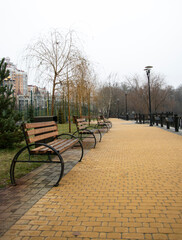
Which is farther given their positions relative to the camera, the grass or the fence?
the fence

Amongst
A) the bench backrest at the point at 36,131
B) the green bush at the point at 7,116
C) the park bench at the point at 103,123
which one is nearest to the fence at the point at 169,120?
the park bench at the point at 103,123

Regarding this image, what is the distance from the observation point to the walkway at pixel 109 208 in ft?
7.22

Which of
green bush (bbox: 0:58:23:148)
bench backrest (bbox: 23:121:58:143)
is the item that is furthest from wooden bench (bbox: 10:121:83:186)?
green bush (bbox: 0:58:23:148)

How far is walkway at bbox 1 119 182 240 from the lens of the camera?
2.20 m

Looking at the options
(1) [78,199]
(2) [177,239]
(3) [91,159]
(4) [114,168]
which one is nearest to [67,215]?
(1) [78,199]

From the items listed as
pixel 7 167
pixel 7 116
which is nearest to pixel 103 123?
pixel 7 116

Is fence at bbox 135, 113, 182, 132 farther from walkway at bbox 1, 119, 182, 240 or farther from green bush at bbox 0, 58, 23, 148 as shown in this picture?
green bush at bbox 0, 58, 23, 148

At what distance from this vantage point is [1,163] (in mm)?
5281

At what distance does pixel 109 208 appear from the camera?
9.02ft

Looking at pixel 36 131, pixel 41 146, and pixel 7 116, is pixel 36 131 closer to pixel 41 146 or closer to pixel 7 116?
pixel 41 146

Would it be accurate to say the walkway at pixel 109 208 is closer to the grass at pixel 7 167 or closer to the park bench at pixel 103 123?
the grass at pixel 7 167

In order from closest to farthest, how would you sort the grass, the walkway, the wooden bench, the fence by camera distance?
1. the walkway
2. the wooden bench
3. the grass
4. the fence

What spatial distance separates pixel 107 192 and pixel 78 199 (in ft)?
1.63

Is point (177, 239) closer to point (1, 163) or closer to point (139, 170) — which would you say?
point (139, 170)
